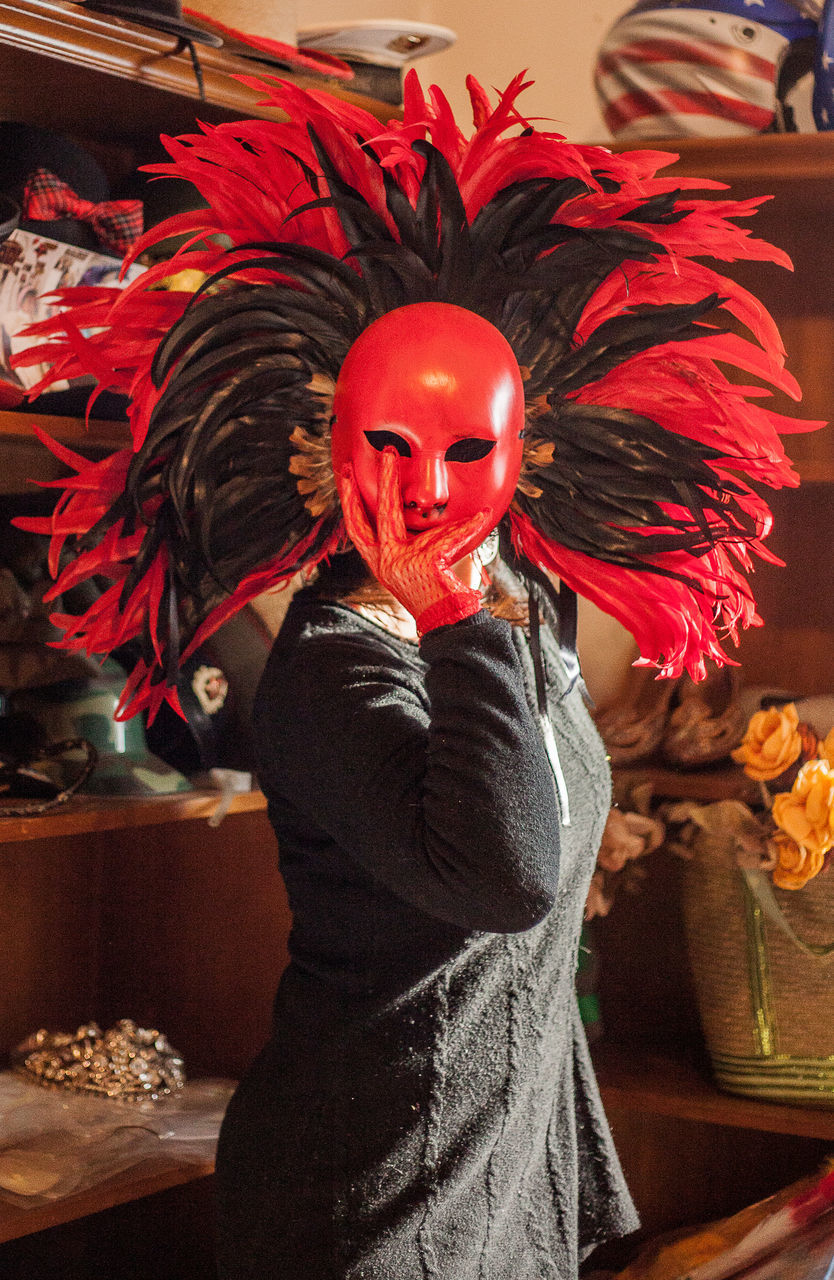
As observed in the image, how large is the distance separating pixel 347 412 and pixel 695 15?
84 centimetres

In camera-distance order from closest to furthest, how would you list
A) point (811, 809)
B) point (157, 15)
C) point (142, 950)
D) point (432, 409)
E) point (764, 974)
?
point (432, 409), point (157, 15), point (811, 809), point (764, 974), point (142, 950)

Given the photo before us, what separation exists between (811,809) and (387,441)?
709mm

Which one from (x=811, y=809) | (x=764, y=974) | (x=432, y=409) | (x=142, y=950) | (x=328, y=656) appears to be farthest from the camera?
(x=142, y=950)

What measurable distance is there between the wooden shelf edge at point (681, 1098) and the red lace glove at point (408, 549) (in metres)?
0.87

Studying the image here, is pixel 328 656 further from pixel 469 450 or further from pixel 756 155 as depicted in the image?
pixel 756 155

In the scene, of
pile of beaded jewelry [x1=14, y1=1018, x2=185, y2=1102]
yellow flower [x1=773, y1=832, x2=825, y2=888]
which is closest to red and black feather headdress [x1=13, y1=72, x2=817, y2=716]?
yellow flower [x1=773, y1=832, x2=825, y2=888]

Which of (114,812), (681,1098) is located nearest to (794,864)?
(681,1098)

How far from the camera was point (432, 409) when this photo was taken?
74 centimetres

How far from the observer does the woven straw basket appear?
1.31 m

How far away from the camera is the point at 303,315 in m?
0.79

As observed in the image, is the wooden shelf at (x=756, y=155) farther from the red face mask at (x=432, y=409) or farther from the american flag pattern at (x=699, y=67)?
the red face mask at (x=432, y=409)

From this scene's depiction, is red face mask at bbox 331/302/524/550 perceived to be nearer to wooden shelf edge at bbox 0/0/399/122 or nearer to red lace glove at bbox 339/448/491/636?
red lace glove at bbox 339/448/491/636

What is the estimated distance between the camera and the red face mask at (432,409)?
736mm

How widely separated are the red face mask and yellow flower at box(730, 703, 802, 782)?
2.06 feet
